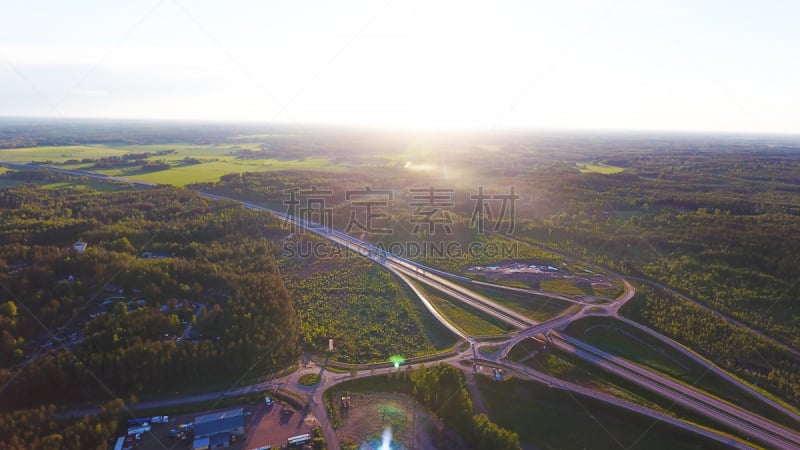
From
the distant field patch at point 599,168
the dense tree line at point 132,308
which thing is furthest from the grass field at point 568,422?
the distant field patch at point 599,168

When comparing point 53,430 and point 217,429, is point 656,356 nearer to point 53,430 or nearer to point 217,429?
point 217,429

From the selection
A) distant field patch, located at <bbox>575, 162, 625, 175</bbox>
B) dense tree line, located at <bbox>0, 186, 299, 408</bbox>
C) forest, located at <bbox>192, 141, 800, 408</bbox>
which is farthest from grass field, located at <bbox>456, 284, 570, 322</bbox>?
distant field patch, located at <bbox>575, 162, 625, 175</bbox>

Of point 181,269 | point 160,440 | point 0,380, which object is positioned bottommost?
point 160,440

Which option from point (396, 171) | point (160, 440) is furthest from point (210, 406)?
point (396, 171)

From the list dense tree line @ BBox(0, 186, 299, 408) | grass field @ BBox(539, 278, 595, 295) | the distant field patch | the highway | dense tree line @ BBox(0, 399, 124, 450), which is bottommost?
the highway

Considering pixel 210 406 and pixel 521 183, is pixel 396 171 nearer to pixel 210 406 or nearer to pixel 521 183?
pixel 521 183

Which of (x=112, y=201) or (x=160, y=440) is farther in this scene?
(x=112, y=201)

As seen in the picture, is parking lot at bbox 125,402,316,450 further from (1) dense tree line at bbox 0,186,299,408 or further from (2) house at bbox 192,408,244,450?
(1) dense tree line at bbox 0,186,299,408
